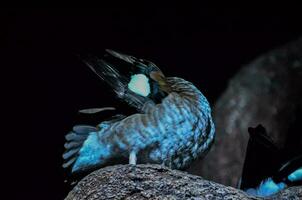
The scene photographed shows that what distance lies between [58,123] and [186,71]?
108 cm

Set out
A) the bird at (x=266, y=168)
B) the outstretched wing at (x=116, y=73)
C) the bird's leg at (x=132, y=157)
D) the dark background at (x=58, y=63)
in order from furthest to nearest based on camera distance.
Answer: the dark background at (x=58, y=63), the bird at (x=266, y=168), the outstretched wing at (x=116, y=73), the bird's leg at (x=132, y=157)

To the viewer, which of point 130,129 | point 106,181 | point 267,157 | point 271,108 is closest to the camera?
point 106,181

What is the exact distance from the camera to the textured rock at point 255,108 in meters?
4.22

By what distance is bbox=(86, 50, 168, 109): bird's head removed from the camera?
2.79 meters

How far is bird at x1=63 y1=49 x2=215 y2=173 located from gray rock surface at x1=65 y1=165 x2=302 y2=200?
0.41 m

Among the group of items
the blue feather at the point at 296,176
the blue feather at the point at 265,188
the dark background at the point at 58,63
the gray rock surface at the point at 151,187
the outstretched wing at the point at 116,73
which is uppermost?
the dark background at the point at 58,63

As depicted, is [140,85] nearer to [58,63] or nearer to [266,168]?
[266,168]

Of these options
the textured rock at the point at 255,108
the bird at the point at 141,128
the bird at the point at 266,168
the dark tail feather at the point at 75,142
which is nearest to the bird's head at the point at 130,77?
the bird at the point at 141,128

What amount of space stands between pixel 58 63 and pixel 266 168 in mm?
1664

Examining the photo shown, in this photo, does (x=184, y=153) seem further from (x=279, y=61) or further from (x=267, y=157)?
(x=279, y=61)

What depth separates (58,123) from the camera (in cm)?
395

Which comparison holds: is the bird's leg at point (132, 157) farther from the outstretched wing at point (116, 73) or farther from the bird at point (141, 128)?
the outstretched wing at point (116, 73)

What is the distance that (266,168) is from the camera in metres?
3.04

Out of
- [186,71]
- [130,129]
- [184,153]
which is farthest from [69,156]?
[186,71]
